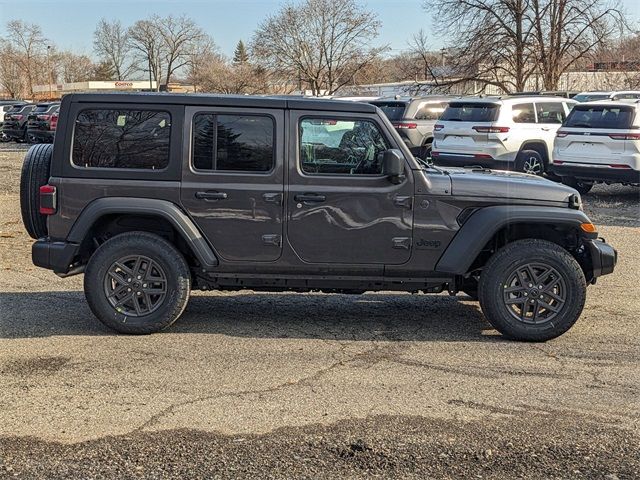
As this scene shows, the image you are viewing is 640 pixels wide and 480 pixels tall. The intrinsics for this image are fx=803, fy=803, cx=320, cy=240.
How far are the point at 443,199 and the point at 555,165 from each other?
31.1 ft

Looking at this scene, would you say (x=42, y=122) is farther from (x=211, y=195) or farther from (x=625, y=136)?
(x=211, y=195)

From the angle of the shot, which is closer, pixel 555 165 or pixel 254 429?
pixel 254 429

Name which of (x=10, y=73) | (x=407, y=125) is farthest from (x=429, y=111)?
(x=10, y=73)

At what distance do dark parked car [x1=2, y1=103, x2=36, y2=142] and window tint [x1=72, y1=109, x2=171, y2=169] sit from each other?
1141 inches

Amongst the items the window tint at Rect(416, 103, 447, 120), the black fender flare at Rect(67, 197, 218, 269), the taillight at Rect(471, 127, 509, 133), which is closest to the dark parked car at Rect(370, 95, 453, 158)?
the window tint at Rect(416, 103, 447, 120)

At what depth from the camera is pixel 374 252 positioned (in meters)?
6.20

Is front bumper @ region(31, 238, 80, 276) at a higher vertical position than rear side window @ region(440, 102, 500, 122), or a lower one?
lower

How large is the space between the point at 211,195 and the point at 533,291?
257 cm

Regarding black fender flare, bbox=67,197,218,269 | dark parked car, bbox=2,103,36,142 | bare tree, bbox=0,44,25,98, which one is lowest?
black fender flare, bbox=67,197,218,269

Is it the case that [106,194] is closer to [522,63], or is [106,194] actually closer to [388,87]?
[522,63]

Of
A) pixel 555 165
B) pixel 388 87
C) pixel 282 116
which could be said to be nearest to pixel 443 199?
pixel 282 116

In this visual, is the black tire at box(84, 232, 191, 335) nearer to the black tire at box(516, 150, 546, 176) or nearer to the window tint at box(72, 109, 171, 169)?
the window tint at box(72, 109, 171, 169)

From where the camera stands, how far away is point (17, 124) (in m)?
33.7

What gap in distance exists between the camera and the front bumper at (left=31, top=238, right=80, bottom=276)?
20.3 feet
